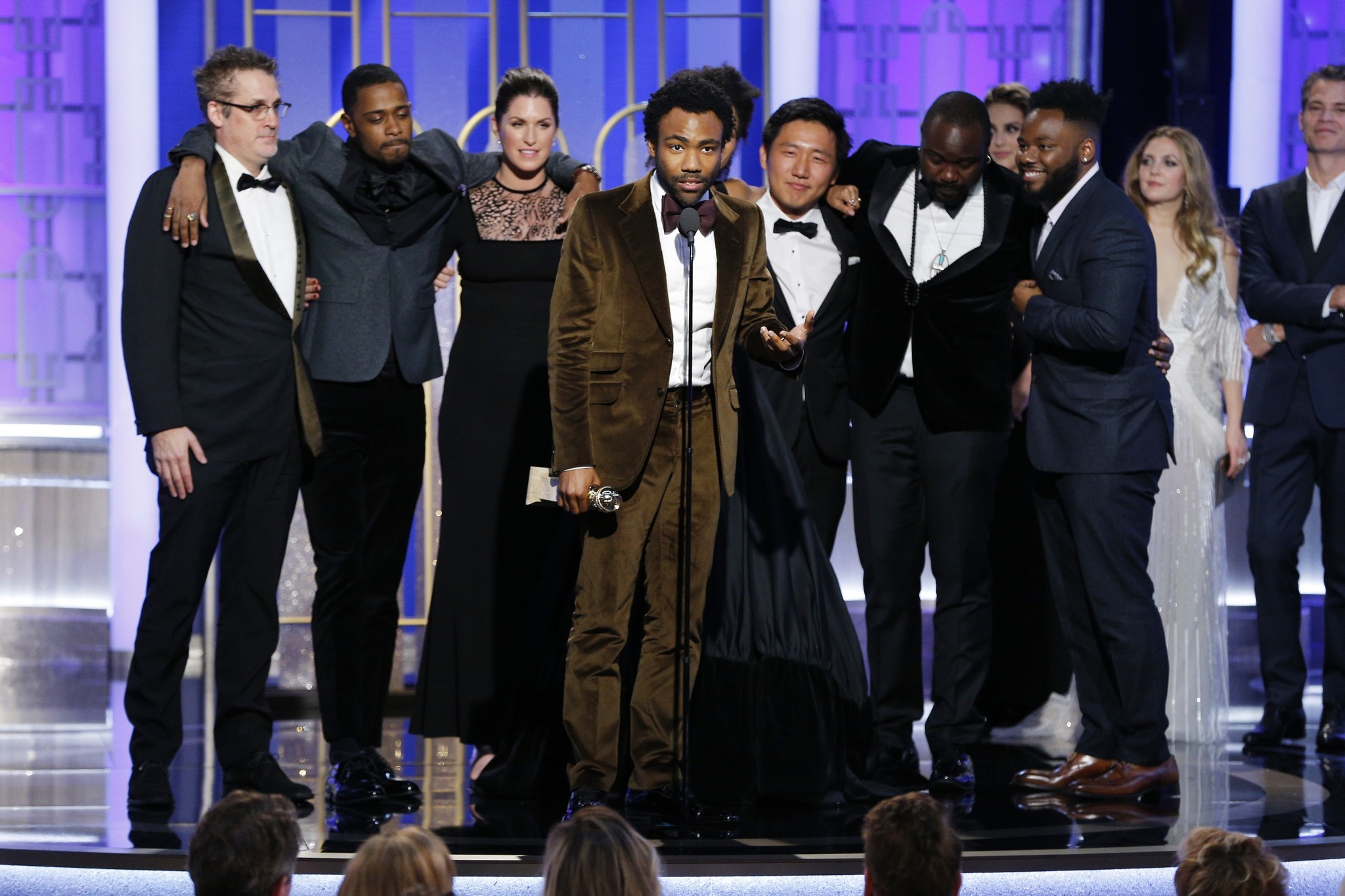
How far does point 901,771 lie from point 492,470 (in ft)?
4.35

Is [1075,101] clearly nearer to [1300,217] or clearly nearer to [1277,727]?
[1300,217]

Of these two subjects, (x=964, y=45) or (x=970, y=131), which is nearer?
(x=970, y=131)

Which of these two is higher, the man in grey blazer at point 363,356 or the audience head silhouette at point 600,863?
the man in grey blazer at point 363,356

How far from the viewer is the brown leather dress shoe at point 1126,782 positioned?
3973 mm

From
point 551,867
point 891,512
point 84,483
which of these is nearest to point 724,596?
point 891,512

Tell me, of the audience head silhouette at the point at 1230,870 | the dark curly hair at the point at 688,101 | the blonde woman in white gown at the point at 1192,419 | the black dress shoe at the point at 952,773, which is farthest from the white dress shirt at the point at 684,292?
the blonde woman in white gown at the point at 1192,419

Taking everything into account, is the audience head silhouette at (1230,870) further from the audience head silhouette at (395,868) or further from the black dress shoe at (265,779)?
the black dress shoe at (265,779)

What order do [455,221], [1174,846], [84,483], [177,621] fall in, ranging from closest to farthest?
[1174,846] → [177,621] → [455,221] → [84,483]

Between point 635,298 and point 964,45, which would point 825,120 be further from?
point 964,45

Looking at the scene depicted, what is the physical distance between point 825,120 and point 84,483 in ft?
10.5

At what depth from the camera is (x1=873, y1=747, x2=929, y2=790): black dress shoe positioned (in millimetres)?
4043

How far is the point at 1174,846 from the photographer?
3.44m

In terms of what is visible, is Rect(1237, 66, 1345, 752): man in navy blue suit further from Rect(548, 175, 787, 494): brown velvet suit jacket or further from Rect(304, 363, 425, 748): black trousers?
Rect(304, 363, 425, 748): black trousers

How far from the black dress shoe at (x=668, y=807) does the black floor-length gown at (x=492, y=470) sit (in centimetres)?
50
